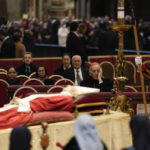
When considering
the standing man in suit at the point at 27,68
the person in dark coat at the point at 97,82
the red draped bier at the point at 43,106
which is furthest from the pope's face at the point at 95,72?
the standing man in suit at the point at 27,68

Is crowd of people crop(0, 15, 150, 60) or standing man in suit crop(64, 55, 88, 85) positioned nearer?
standing man in suit crop(64, 55, 88, 85)

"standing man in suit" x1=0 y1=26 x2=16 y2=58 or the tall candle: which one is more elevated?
the tall candle

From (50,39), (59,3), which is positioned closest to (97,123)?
(50,39)

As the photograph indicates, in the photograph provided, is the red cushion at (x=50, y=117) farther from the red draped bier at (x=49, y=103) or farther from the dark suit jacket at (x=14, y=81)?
the dark suit jacket at (x=14, y=81)

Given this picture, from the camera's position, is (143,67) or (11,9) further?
(11,9)

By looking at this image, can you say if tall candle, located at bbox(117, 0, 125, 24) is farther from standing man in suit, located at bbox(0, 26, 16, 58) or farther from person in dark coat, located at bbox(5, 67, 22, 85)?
standing man in suit, located at bbox(0, 26, 16, 58)

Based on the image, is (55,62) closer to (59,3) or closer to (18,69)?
(18,69)

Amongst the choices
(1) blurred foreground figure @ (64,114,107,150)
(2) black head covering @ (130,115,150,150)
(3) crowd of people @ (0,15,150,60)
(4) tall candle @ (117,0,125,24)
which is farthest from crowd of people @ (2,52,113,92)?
(1) blurred foreground figure @ (64,114,107,150)

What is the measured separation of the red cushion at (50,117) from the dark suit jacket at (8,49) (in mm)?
8155

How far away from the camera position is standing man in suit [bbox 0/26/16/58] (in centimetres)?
1556

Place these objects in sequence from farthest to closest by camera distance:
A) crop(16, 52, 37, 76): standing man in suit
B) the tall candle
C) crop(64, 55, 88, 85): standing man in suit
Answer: crop(16, 52, 37, 76): standing man in suit → crop(64, 55, 88, 85): standing man in suit → the tall candle

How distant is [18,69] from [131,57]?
3.75m

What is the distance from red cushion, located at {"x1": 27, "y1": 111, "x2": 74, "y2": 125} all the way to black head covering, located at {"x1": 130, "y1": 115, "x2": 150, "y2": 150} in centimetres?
206

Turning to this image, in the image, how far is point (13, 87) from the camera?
10914 mm
